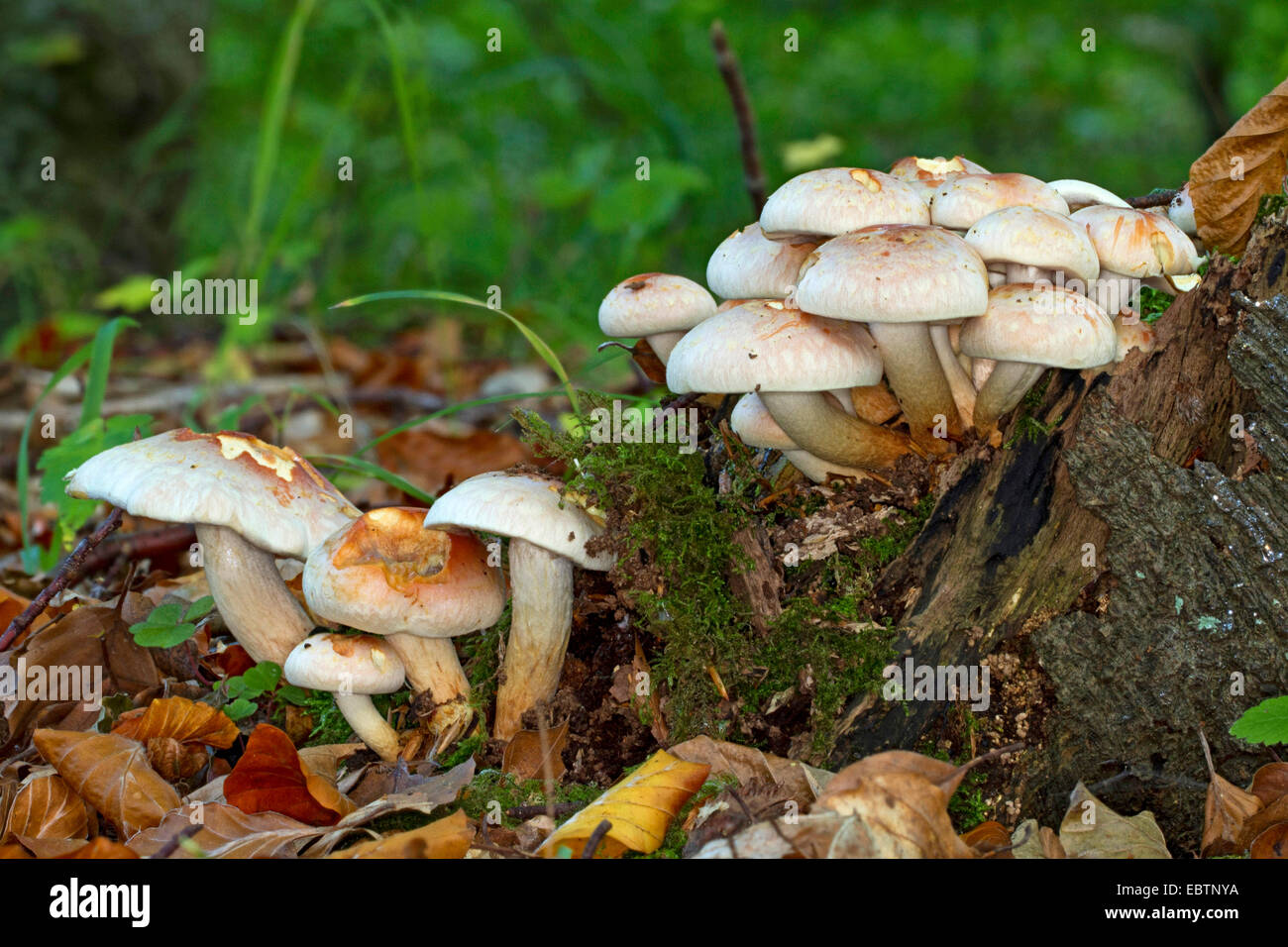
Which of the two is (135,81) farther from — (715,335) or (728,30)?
(715,335)

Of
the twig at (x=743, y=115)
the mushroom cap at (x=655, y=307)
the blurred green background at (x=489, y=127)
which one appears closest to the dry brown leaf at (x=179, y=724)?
the mushroom cap at (x=655, y=307)

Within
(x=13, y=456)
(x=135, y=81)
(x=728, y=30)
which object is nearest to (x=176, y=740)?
(x=13, y=456)

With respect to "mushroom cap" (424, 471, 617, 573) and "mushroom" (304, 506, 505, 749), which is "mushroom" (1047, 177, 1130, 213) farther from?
"mushroom" (304, 506, 505, 749)

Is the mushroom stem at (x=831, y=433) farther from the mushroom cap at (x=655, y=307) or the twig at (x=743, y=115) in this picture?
the twig at (x=743, y=115)

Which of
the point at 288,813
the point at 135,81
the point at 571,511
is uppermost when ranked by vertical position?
the point at 135,81

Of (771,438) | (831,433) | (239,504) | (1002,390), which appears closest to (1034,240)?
(1002,390)
